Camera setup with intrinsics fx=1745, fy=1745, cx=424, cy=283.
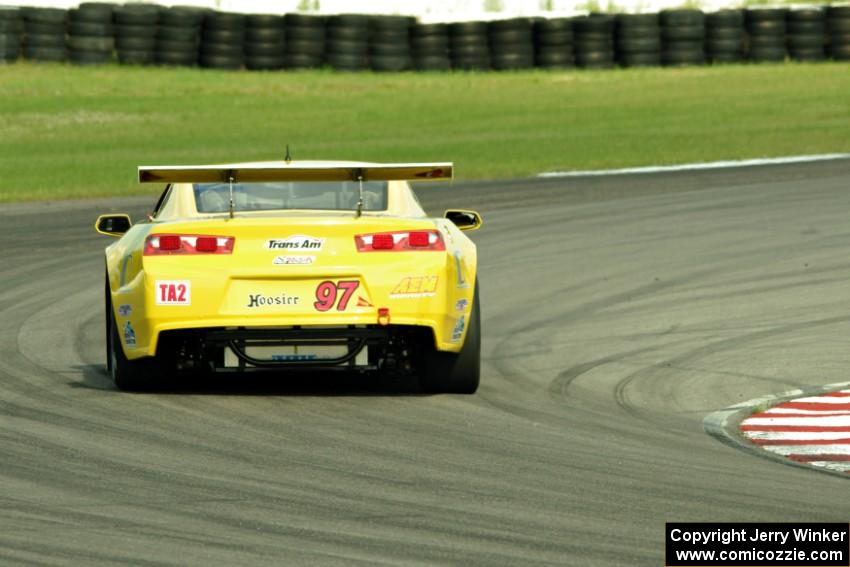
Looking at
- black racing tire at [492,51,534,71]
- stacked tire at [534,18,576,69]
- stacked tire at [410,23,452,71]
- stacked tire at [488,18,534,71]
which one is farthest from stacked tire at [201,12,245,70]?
stacked tire at [534,18,576,69]

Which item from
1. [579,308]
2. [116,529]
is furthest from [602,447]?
[579,308]

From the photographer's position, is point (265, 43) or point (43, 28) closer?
point (43, 28)

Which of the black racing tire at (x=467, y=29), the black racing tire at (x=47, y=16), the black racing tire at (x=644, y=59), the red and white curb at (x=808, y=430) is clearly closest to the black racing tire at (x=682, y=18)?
the black racing tire at (x=644, y=59)

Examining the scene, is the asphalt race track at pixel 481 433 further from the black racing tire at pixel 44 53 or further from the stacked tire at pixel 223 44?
the stacked tire at pixel 223 44

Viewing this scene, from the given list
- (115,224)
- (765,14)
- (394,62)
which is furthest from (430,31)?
(115,224)

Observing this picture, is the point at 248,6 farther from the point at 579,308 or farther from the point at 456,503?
the point at 456,503

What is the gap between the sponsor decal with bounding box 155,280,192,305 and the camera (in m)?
8.45

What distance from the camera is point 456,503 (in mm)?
6336

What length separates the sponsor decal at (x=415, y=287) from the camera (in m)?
8.49

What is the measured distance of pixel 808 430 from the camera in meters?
8.20

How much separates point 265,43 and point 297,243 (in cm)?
2641

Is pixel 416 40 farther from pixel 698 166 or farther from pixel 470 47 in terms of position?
pixel 698 166

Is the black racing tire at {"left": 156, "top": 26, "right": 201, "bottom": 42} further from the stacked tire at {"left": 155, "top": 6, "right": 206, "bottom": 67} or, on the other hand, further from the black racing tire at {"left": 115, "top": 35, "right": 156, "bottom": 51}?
the black racing tire at {"left": 115, "top": 35, "right": 156, "bottom": 51}

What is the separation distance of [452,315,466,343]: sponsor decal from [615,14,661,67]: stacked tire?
25889 mm
